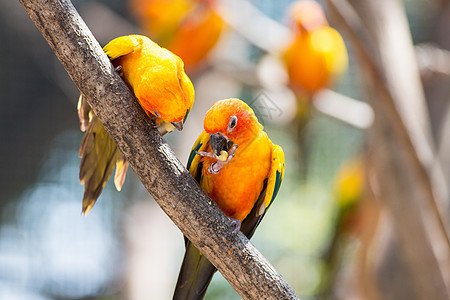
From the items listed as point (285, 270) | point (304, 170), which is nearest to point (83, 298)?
point (285, 270)

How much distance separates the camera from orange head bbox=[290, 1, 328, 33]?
2641 mm

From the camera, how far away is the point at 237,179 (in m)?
1.07

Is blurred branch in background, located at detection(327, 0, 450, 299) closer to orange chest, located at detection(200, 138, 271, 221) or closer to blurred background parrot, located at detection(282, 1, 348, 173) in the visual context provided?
blurred background parrot, located at detection(282, 1, 348, 173)

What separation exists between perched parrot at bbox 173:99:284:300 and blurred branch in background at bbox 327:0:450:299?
1.14 meters

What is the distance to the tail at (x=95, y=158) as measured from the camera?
1.10m

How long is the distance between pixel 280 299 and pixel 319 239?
7.85 feet

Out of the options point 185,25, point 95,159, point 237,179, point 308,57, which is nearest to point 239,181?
point 237,179

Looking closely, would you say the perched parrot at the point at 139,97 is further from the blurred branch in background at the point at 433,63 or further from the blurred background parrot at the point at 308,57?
the blurred branch in background at the point at 433,63

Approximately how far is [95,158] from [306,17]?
6.09ft

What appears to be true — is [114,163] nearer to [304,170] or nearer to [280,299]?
[280,299]

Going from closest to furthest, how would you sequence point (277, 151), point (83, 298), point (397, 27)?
point (277, 151) < point (397, 27) < point (83, 298)

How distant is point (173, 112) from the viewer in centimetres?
86

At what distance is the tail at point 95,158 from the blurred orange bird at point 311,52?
1.72 meters

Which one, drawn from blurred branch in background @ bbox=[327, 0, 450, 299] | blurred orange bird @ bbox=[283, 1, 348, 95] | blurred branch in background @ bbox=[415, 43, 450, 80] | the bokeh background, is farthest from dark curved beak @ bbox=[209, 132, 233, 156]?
blurred branch in background @ bbox=[415, 43, 450, 80]
